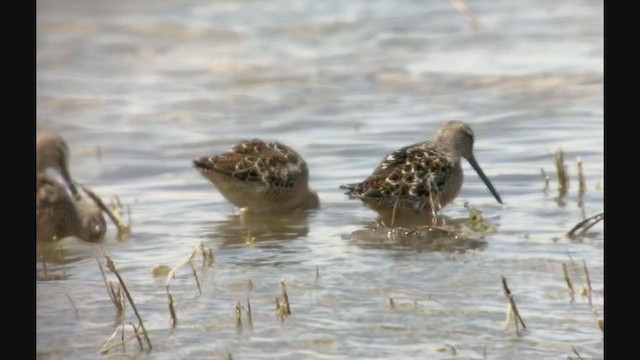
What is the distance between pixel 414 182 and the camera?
7730mm

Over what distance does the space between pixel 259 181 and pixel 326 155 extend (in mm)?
1318

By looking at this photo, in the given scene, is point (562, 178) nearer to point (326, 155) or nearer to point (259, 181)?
point (259, 181)

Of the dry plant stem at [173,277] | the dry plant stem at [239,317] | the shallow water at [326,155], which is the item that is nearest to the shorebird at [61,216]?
the shallow water at [326,155]

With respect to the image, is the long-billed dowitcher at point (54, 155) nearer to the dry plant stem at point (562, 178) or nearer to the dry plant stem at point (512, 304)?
the dry plant stem at point (562, 178)

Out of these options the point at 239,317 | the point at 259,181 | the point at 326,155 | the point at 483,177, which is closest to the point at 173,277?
the point at 239,317

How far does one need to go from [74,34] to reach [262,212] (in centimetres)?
640

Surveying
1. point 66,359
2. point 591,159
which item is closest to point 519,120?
point 591,159

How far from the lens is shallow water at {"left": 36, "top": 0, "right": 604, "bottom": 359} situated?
211 inches

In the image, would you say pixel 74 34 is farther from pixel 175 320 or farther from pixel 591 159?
pixel 175 320

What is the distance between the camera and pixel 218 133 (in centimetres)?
1001

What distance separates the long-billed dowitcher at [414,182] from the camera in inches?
300

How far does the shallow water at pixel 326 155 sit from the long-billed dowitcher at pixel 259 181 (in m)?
0.16

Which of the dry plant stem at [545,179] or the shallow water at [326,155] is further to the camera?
the dry plant stem at [545,179]

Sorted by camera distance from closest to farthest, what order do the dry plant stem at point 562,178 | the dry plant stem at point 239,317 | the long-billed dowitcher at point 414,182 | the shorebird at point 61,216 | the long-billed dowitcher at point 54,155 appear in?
1. the dry plant stem at point 239,317
2. the shorebird at point 61,216
3. the long-billed dowitcher at point 414,182
4. the dry plant stem at point 562,178
5. the long-billed dowitcher at point 54,155
